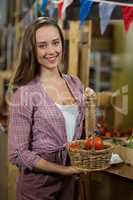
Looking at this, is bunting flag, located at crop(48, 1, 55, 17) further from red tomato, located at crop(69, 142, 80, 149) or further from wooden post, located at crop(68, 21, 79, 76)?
red tomato, located at crop(69, 142, 80, 149)

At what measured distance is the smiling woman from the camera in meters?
1.90

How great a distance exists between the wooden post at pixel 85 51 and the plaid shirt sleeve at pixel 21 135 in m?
1.36

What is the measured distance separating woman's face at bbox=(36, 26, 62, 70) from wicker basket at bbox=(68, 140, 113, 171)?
467mm

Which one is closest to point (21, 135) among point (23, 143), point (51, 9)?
point (23, 143)

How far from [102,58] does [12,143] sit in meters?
2.91

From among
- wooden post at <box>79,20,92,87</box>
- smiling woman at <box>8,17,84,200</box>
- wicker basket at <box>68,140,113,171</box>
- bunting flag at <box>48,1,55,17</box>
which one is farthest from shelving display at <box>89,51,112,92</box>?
wicker basket at <box>68,140,113,171</box>

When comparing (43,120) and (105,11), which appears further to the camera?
(105,11)

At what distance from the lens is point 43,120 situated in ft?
6.27

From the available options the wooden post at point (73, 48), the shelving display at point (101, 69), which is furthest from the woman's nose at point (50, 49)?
the shelving display at point (101, 69)

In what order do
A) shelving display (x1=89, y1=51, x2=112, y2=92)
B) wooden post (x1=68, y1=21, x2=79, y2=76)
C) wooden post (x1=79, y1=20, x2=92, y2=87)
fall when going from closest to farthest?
wooden post (x1=79, y1=20, x2=92, y2=87) → wooden post (x1=68, y1=21, x2=79, y2=76) → shelving display (x1=89, y1=51, x2=112, y2=92)

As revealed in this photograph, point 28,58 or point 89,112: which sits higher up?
point 28,58

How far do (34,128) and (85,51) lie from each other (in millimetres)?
1486

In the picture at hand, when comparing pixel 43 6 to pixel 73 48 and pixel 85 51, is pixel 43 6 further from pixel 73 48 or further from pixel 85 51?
pixel 85 51

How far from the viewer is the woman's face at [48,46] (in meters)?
1.95
